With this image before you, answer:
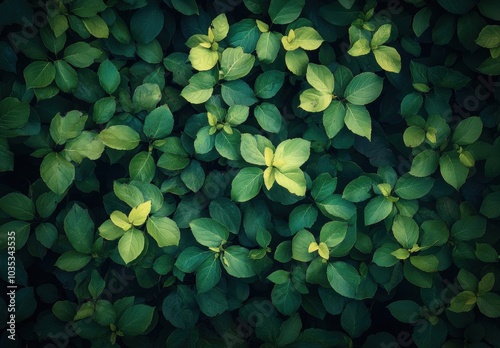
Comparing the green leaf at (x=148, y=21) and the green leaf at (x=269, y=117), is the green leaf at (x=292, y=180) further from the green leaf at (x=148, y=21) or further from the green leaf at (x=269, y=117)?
the green leaf at (x=148, y=21)

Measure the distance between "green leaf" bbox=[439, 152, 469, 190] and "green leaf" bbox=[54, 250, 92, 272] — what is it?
1631 millimetres

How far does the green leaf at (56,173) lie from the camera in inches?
80.5

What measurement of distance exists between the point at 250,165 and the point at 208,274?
52 cm

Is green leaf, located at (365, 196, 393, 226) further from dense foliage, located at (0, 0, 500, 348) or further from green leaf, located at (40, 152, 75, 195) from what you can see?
green leaf, located at (40, 152, 75, 195)

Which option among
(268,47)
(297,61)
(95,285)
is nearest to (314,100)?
(297,61)

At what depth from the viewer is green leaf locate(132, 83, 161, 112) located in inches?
83.7

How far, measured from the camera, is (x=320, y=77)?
6.85 feet

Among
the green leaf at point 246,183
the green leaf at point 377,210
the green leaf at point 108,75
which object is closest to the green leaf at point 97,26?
the green leaf at point 108,75

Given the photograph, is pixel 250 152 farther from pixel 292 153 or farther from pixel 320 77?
pixel 320 77

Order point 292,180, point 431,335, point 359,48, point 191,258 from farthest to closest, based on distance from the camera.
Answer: point 431,335 → point 191,258 → point 359,48 → point 292,180

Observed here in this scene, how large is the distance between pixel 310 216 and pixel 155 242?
0.72m

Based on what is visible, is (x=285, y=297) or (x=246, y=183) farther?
(x=285, y=297)

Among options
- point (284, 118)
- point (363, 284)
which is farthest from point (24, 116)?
point (363, 284)

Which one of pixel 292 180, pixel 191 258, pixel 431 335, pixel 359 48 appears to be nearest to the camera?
pixel 292 180
